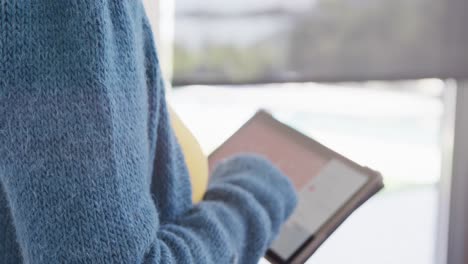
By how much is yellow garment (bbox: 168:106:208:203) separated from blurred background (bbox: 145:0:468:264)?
Result: 0.20 metres

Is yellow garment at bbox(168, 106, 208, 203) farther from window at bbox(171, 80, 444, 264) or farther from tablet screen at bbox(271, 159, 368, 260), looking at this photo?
window at bbox(171, 80, 444, 264)

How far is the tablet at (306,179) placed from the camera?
59cm

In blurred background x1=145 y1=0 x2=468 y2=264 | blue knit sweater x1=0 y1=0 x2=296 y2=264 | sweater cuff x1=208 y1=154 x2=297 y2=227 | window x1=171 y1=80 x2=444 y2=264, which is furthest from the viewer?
window x1=171 y1=80 x2=444 y2=264

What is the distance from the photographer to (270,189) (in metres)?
0.51

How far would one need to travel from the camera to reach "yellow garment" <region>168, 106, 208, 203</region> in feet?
1.65

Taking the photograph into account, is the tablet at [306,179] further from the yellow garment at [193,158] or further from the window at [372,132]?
the window at [372,132]

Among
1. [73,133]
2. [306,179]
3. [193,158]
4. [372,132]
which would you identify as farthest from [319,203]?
[372,132]

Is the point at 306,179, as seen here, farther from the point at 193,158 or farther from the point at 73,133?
the point at 73,133

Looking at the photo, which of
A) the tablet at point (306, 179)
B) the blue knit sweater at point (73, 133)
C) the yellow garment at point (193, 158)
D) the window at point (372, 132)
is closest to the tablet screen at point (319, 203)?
the tablet at point (306, 179)

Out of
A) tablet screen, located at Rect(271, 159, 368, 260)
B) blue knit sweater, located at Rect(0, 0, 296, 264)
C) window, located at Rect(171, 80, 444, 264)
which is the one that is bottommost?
window, located at Rect(171, 80, 444, 264)

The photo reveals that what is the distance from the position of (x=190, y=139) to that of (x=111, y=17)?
198 mm

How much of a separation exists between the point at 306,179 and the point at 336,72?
348mm

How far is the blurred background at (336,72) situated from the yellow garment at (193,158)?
198mm

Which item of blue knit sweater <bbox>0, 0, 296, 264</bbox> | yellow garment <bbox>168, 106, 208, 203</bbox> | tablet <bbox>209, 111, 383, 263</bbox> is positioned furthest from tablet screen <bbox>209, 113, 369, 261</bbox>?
blue knit sweater <bbox>0, 0, 296, 264</bbox>
